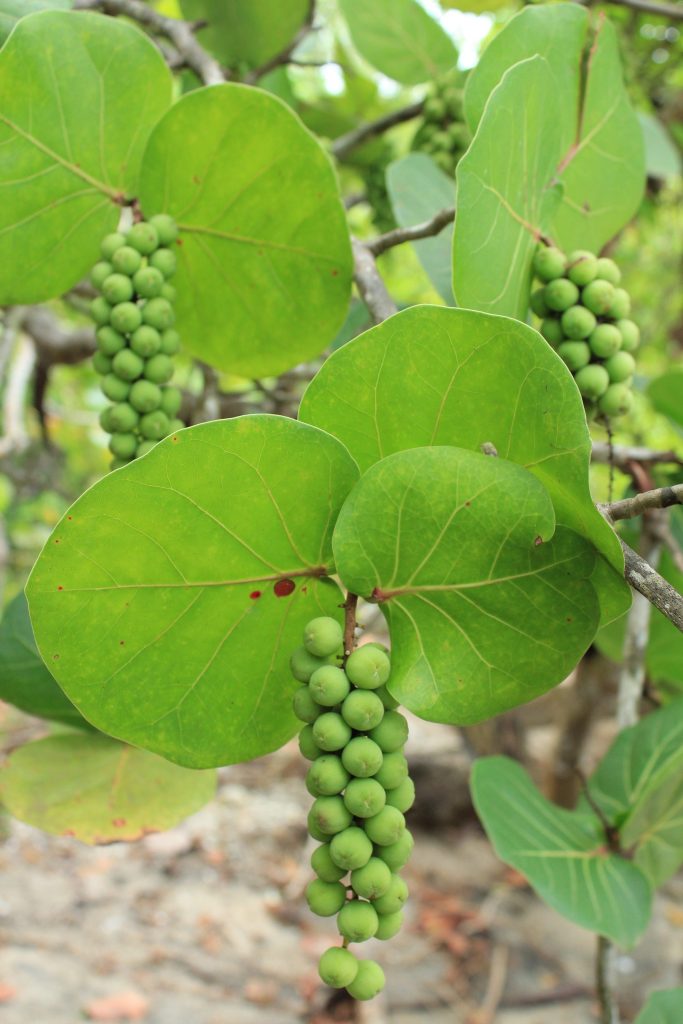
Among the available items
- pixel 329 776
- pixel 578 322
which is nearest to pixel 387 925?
pixel 329 776

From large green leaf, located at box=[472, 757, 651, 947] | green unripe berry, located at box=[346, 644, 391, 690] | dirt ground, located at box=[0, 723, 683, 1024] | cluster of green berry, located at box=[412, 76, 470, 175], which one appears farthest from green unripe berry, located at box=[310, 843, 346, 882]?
dirt ground, located at box=[0, 723, 683, 1024]

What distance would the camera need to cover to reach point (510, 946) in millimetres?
3207

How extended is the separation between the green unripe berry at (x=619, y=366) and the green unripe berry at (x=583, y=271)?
0.28 ft

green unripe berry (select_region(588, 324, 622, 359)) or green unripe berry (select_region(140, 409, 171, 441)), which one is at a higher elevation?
green unripe berry (select_region(588, 324, 622, 359))

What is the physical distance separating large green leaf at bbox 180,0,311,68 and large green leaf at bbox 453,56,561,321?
71cm

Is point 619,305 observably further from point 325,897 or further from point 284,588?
point 325,897

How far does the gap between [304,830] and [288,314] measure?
3407 millimetres

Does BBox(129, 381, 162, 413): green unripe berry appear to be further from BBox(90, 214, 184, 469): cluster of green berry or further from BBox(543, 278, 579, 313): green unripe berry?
BBox(543, 278, 579, 313): green unripe berry

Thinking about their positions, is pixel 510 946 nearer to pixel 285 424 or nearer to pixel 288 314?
pixel 288 314

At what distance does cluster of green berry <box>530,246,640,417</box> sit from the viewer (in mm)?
884

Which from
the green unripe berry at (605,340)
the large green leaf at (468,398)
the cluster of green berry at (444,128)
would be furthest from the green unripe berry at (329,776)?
the cluster of green berry at (444,128)

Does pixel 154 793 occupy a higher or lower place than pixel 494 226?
lower

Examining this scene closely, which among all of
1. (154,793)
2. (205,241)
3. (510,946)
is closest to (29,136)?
(205,241)

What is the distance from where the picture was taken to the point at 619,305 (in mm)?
887
